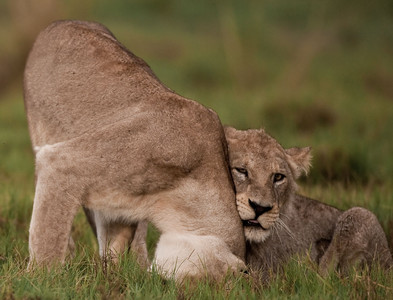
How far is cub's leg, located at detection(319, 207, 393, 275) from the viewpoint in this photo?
17.6 feet

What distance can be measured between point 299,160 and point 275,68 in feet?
36.3

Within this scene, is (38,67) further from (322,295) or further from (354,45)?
(354,45)

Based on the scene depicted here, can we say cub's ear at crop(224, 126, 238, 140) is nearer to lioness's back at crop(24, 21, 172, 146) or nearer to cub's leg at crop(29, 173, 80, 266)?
lioness's back at crop(24, 21, 172, 146)

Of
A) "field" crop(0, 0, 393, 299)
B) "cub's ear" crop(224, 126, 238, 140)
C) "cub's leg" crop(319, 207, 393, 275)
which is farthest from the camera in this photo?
"cub's leg" crop(319, 207, 393, 275)

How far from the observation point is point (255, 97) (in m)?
12.4

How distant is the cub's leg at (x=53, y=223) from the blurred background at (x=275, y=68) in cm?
246

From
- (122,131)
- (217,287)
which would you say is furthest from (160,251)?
(122,131)

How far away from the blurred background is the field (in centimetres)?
3

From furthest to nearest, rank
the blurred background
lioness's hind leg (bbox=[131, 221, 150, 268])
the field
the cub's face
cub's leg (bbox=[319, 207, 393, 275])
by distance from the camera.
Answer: the blurred background
cub's leg (bbox=[319, 207, 393, 275])
lioness's hind leg (bbox=[131, 221, 150, 268])
the cub's face
the field

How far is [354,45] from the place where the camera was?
18172mm

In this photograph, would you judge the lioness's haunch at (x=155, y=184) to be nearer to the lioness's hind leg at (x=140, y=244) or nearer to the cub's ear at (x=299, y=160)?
the lioness's hind leg at (x=140, y=244)

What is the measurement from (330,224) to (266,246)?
0.72 meters

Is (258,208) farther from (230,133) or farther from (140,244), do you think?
(140,244)

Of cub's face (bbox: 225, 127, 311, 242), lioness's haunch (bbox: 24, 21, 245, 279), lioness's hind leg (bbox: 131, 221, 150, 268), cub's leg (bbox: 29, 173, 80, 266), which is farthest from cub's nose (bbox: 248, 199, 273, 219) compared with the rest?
cub's leg (bbox: 29, 173, 80, 266)
